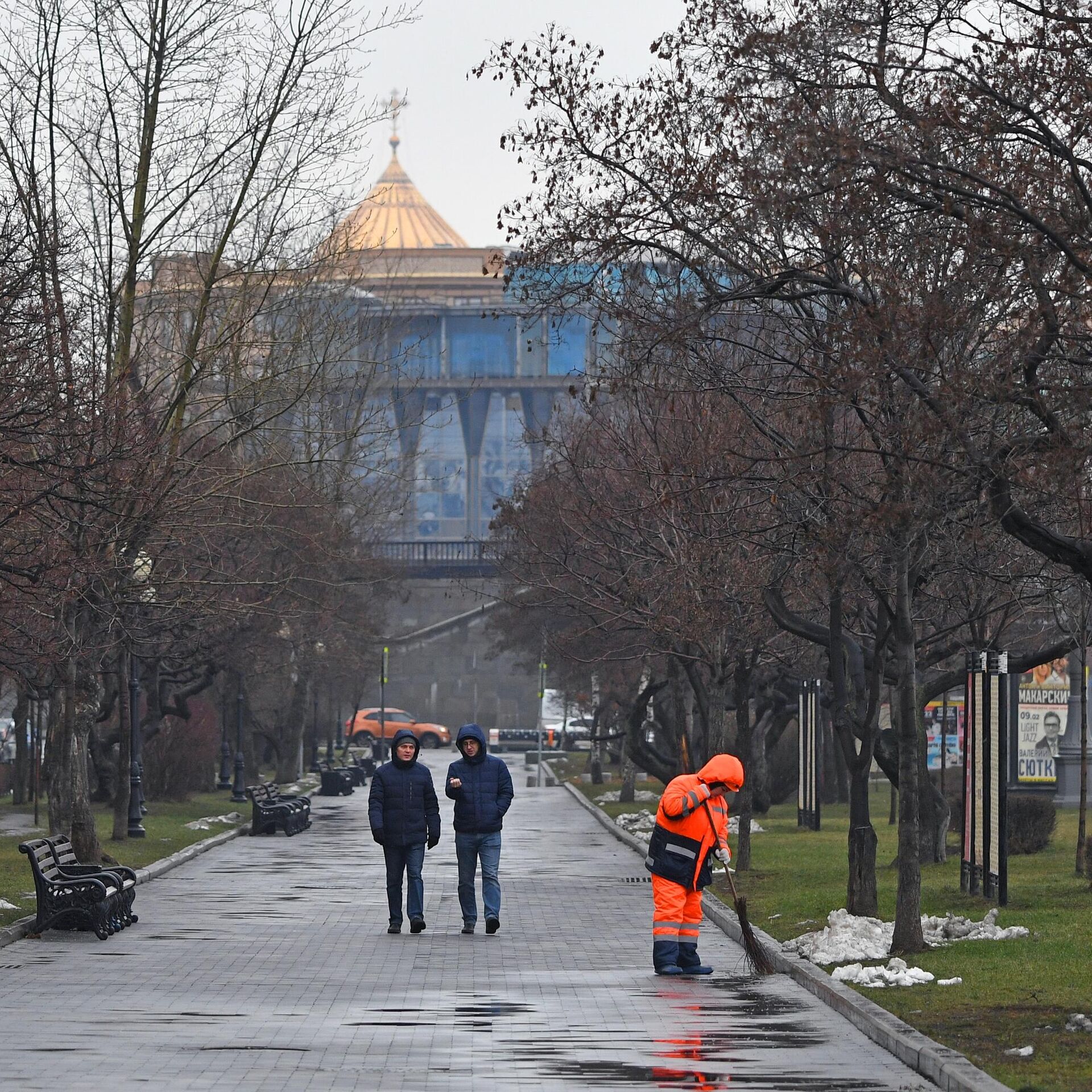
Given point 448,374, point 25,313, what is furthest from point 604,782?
point 448,374

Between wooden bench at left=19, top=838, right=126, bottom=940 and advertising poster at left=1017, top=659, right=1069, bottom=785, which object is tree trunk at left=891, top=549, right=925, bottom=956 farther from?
advertising poster at left=1017, top=659, right=1069, bottom=785

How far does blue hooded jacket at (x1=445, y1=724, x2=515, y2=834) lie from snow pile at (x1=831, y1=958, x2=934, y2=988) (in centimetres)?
492

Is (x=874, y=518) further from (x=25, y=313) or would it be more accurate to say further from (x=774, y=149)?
(x=25, y=313)

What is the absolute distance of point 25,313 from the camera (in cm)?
1555

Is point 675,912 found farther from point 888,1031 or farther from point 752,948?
point 888,1031

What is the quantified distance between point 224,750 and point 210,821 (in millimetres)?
16414

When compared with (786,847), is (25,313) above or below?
above

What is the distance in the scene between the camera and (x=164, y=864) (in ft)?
88.5

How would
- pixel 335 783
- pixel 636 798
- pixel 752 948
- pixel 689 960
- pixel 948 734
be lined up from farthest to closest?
pixel 948 734 → pixel 335 783 → pixel 636 798 → pixel 752 948 → pixel 689 960

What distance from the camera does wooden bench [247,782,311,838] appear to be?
116 feet

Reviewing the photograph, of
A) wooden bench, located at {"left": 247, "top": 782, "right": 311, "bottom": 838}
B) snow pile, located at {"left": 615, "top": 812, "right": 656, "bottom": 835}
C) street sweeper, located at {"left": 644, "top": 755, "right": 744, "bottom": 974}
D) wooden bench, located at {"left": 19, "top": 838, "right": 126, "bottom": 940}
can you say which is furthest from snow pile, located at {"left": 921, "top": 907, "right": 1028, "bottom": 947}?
wooden bench, located at {"left": 247, "top": 782, "right": 311, "bottom": 838}

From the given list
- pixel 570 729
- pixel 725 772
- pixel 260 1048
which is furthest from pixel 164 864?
pixel 570 729

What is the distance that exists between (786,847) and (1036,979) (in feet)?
54.4

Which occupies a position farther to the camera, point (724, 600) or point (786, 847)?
point (786, 847)
